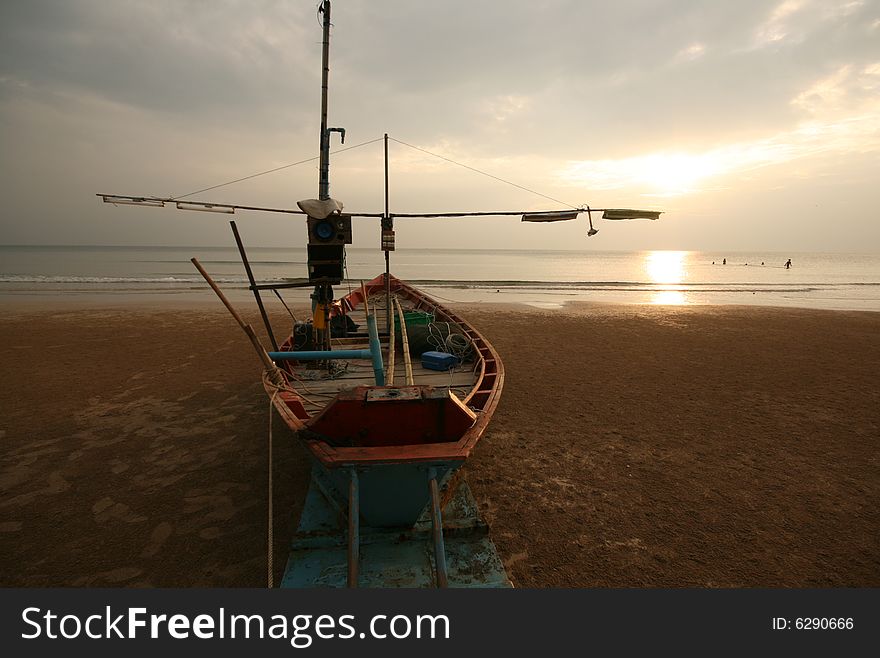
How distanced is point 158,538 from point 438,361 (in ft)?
14.5

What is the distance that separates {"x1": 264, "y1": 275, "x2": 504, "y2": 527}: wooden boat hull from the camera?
324 centimetres

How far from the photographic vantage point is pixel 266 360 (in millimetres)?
4273

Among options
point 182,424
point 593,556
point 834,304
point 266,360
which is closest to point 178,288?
point 182,424

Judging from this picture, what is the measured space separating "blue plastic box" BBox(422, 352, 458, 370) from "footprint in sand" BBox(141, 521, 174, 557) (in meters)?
4.21

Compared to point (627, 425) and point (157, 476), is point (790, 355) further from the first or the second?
point (157, 476)

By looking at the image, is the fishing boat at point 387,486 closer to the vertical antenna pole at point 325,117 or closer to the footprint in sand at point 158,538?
the footprint in sand at point 158,538

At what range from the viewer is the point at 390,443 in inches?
141

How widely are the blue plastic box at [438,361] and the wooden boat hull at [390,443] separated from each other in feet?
10.1

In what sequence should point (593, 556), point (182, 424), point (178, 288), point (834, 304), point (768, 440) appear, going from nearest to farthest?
point (593, 556) → point (768, 440) → point (182, 424) → point (834, 304) → point (178, 288)

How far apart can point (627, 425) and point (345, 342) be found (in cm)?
556

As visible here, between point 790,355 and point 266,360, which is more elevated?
point 266,360

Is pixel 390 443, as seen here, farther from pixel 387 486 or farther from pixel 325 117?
pixel 325 117

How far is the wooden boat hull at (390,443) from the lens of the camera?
10.6ft

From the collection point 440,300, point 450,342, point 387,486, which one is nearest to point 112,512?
point 387,486
